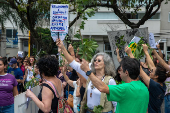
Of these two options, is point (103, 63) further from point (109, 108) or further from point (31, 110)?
point (31, 110)

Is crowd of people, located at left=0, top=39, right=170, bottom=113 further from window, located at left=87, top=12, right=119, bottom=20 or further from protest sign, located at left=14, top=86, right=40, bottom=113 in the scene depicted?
window, located at left=87, top=12, right=119, bottom=20

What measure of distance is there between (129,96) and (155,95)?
2.86 ft

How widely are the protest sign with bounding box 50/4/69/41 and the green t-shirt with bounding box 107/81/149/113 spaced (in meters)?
1.96

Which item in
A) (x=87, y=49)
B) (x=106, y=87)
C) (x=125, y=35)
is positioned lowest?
(x=106, y=87)

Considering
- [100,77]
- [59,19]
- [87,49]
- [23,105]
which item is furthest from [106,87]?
[59,19]

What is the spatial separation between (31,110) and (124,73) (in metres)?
1.78

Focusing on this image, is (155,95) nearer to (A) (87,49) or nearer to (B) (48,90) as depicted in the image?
(A) (87,49)

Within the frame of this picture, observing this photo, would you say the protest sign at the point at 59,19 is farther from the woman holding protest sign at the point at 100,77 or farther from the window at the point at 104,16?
the window at the point at 104,16

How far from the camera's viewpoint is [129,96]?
2590mm

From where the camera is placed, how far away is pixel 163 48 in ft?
80.3

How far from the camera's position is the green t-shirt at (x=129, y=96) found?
2502 millimetres

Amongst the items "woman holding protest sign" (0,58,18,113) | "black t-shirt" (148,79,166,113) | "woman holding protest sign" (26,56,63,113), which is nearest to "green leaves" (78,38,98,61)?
"woman holding protest sign" (26,56,63,113)

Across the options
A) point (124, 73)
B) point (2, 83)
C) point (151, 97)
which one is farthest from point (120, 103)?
point (2, 83)

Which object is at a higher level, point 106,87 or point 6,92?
point 106,87
